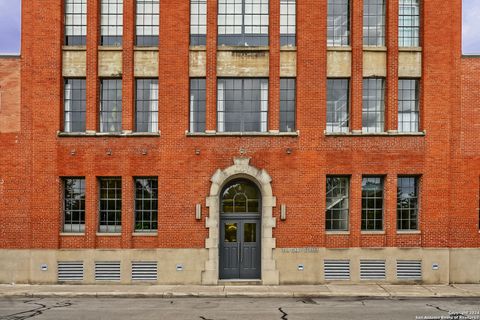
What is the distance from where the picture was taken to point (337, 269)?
19.2 m

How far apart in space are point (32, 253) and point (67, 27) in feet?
32.3

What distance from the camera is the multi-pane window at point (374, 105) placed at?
1994cm

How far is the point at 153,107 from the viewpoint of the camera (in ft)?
65.2

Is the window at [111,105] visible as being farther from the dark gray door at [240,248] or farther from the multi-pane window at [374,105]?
the multi-pane window at [374,105]

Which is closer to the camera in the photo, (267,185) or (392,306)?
(392,306)

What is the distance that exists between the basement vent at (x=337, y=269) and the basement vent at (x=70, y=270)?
405 inches

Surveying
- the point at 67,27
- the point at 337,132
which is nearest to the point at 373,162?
the point at 337,132

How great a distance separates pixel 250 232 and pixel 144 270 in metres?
4.75

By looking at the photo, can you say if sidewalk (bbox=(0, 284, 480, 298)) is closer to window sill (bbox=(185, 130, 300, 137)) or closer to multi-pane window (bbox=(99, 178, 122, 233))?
multi-pane window (bbox=(99, 178, 122, 233))

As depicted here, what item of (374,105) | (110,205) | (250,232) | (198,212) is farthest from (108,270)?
(374,105)

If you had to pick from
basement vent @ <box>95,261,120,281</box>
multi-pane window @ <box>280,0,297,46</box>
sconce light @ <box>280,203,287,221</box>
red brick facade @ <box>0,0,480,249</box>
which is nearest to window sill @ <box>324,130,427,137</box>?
red brick facade @ <box>0,0,480,249</box>

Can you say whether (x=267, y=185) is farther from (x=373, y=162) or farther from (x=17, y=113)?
(x=17, y=113)

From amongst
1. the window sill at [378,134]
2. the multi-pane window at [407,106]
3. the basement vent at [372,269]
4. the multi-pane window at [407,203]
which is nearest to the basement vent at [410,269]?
the basement vent at [372,269]

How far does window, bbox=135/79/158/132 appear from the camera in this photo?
65.2ft
